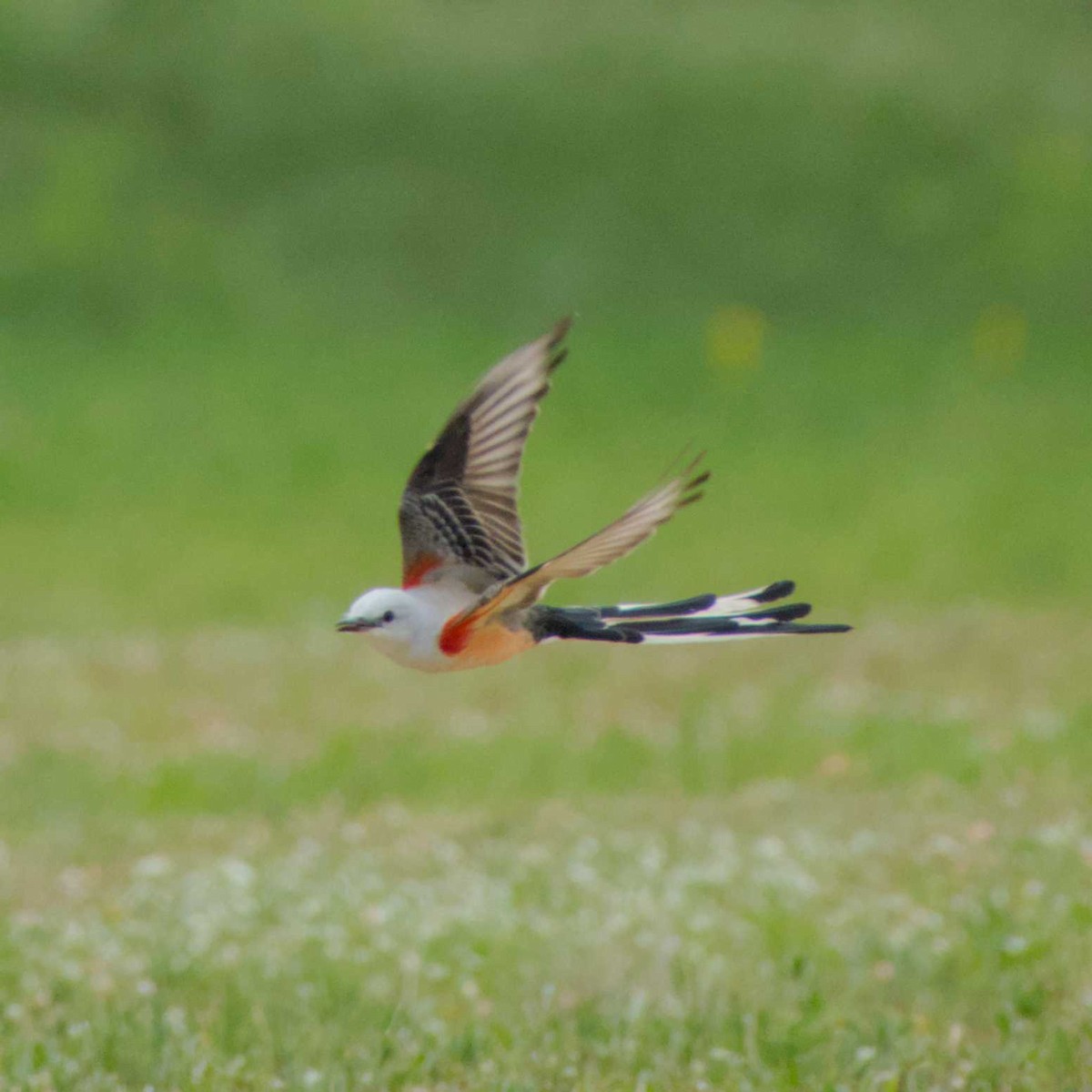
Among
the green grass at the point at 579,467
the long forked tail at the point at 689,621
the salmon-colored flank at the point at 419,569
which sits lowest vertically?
the long forked tail at the point at 689,621

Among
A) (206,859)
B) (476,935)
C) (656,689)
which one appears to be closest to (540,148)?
(656,689)

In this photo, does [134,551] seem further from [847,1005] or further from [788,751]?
[847,1005]

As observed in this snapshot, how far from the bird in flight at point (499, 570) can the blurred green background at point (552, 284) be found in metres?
12.8

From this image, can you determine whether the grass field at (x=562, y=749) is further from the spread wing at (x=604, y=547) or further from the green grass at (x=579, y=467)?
the spread wing at (x=604, y=547)

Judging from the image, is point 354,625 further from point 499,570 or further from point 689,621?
point 499,570

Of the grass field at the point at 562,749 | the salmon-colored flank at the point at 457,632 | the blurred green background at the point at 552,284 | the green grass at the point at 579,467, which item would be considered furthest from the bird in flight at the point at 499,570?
the blurred green background at the point at 552,284

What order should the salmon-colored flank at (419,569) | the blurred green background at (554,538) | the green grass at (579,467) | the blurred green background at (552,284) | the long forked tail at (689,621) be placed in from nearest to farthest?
the long forked tail at (689,621)
the salmon-colored flank at (419,569)
the blurred green background at (554,538)
the green grass at (579,467)
the blurred green background at (552,284)

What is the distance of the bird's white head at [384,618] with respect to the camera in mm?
3051

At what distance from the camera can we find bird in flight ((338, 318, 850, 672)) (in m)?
3.07

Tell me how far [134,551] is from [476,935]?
11000 millimetres

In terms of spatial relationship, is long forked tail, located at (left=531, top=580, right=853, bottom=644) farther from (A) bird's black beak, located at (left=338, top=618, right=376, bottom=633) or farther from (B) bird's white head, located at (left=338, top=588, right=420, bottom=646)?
(A) bird's black beak, located at (left=338, top=618, right=376, bottom=633)

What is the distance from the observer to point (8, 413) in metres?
21.6

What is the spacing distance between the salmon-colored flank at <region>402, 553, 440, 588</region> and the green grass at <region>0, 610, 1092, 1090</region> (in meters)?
2.89

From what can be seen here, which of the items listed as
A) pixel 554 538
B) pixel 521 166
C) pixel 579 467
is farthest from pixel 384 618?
pixel 521 166
